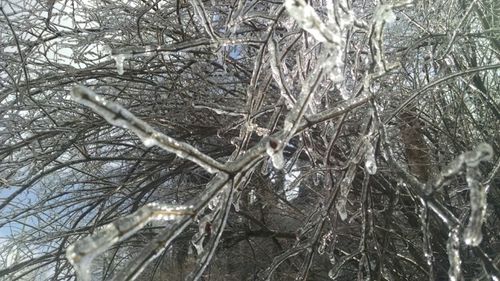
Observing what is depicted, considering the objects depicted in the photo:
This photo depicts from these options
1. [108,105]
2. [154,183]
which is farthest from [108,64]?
[108,105]

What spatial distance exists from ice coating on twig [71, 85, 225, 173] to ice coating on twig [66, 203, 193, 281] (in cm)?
12

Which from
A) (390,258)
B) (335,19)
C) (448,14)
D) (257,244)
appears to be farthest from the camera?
(257,244)

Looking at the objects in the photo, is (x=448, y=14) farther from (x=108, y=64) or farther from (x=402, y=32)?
(x=108, y=64)

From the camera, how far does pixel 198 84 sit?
443cm

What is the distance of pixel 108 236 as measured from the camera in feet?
3.18

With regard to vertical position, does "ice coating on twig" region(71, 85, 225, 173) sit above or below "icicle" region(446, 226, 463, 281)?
above

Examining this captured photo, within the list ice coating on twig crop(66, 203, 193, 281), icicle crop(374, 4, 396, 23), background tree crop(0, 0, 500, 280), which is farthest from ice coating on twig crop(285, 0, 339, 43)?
background tree crop(0, 0, 500, 280)

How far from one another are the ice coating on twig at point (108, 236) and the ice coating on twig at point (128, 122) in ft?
0.38

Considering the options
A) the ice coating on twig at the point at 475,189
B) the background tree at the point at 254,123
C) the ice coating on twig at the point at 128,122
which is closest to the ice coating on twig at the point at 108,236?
the ice coating on twig at the point at 128,122

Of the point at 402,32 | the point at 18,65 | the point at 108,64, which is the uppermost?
the point at 18,65

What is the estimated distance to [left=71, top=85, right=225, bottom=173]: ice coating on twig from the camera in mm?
949

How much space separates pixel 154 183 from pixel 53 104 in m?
0.96

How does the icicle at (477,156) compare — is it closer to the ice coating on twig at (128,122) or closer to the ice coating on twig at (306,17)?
the ice coating on twig at (306,17)

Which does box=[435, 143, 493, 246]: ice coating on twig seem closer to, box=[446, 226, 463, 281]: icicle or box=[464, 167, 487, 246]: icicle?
box=[464, 167, 487, 246]: icicle
